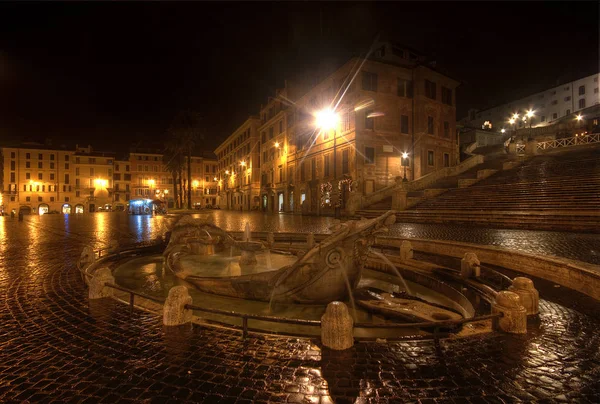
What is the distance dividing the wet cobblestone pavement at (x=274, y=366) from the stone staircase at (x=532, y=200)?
470 inches

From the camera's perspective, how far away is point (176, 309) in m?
4.49

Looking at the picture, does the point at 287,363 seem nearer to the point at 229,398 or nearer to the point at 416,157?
the point at 229,398

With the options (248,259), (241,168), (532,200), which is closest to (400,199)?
(532,200)

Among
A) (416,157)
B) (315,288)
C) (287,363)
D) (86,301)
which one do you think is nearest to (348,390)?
(287,363)

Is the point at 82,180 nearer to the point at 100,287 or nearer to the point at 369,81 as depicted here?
the point at 369,81

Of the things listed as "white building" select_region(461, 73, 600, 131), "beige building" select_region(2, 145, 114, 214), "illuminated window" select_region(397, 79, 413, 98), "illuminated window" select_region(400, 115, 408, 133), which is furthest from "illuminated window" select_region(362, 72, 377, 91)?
"beige building" select_region(2, 145, 114, 214)

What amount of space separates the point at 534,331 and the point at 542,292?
7.61 ft

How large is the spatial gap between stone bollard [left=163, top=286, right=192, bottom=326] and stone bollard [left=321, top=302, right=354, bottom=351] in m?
2.18

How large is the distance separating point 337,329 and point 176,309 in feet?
7.99

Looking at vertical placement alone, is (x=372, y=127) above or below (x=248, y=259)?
above

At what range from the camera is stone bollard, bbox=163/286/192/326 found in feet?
14.7

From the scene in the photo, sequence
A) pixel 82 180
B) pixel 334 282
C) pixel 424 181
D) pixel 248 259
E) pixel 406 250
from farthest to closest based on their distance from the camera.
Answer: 1. pixel 82 180
2. pixel 424 181
3. pixel 406 250
4. pixel 248 259
5. pixel 334 282

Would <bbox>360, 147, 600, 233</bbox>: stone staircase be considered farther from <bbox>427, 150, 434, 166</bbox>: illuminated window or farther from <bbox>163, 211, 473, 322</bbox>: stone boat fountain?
<bbox>163, 211, 473, 322</bbox>: stone boat fountain

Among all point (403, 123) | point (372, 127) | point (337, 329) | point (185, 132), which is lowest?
point (337, 329)
